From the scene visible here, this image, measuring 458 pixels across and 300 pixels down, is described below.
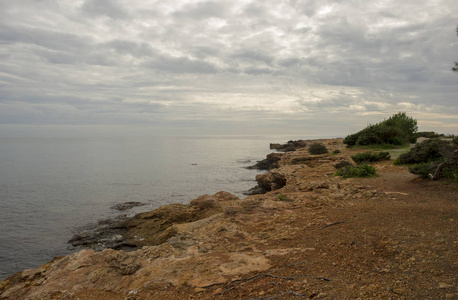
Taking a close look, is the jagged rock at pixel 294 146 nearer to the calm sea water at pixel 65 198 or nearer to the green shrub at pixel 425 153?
the calm sea water at pixel 65 198

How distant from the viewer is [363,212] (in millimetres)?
8148

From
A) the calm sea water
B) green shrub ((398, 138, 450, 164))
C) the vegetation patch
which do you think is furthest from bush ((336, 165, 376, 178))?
the calm sea water

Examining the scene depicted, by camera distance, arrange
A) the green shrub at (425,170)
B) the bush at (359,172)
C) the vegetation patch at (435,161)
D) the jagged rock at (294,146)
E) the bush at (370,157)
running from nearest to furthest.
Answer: the vegetation patch at (435,161) < the green shrub at (425,170) < the bush at (359,172) < the bush at (370,157) < the jagged rock at (294,146)

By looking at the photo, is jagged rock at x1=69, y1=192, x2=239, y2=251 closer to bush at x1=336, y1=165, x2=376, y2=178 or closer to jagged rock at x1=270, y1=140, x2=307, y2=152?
bush at x1=336, y1=165, x2=376, y2=178

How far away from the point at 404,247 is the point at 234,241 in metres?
3.85

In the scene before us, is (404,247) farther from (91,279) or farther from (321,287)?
(91,279)

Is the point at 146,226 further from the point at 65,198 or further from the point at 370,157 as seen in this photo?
the point at 370,157

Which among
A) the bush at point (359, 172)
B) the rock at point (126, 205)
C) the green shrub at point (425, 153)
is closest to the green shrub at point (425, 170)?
the bush at point (359, 172)

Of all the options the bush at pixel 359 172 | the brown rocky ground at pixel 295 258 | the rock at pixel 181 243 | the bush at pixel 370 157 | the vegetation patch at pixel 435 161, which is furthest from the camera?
the bush at pixel 370 157

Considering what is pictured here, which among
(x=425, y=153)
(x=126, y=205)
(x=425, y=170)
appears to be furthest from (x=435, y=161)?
(x=126, y=205)

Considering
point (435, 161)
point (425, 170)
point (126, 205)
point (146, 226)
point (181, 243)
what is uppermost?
point (435, 161)

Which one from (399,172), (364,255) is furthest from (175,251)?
(399,172)

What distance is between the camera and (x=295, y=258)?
5688 millimetres

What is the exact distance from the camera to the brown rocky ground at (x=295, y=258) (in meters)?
4.48
